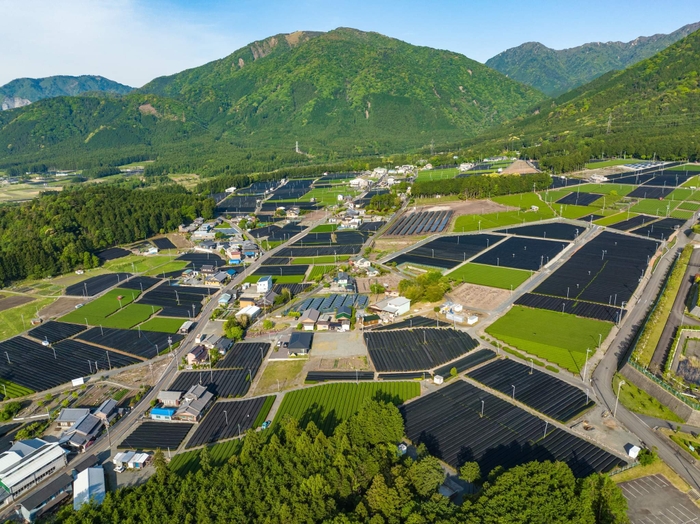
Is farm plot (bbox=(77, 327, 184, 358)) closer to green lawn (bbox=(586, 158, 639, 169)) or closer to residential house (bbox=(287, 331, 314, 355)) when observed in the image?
residential house (bbox=(287, 331, 314, 355))

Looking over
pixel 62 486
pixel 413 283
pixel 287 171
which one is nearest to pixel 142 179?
→ pixel 287 171

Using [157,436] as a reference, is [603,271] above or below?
above

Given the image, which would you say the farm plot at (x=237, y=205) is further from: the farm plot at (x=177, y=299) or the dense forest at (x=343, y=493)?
the dense forest at (x=343, y=493)

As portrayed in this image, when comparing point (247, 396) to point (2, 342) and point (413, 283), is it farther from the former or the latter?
point (2, 342)

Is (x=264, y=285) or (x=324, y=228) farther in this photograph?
(x=324, y=228)

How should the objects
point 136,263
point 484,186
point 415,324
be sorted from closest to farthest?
1. point 415,324
2. point 136,263
3. point 484,186

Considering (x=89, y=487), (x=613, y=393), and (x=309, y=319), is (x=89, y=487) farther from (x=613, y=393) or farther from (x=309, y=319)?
(x=613, y=393)

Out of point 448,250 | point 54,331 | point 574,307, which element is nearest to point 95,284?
point 54,331
